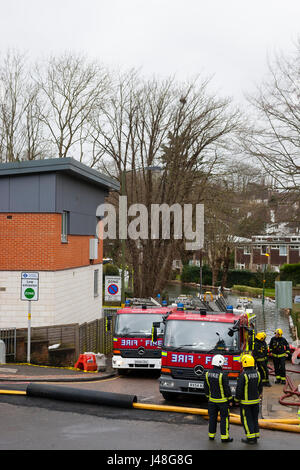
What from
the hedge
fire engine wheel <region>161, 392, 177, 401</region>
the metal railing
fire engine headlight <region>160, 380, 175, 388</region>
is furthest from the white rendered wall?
the hedge

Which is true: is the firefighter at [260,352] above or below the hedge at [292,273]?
below

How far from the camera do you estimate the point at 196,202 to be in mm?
37062

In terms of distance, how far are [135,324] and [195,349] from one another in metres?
5.07

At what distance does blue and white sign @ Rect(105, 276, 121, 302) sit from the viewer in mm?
23016

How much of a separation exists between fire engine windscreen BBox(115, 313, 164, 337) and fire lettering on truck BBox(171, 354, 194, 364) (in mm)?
4432

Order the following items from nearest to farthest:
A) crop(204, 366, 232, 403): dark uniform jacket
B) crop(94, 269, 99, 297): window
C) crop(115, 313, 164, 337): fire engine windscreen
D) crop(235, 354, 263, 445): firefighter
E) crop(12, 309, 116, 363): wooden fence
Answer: crop(235, 354, 263, 445): firefighter < crop(204, 366, 232, 403): dark uniform jacket < crop(115, 313, 164, 337): fire engine windscreen < crop(12, 309, 116, 363): wooden fence < crop(94, 269, 99, 297): window

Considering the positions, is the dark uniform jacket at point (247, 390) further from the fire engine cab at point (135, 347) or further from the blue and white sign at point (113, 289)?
the blue and white sign at point (113, 289)

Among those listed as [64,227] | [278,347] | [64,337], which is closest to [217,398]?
[278,347]

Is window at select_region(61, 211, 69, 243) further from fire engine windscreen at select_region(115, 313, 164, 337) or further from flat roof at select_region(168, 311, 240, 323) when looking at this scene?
flat roof at select_region(168, 311, 240, 323)

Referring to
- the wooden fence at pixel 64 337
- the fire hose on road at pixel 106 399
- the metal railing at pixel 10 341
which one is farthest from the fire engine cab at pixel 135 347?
the fire hose on road at pixel 106 399

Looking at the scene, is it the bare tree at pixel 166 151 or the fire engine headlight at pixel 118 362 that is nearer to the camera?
the fire engine headlight at pixel 118 362

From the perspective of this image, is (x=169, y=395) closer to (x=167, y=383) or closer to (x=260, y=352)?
(x=167, y=383)

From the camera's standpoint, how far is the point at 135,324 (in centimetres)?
1764

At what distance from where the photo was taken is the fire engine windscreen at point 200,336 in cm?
1284
